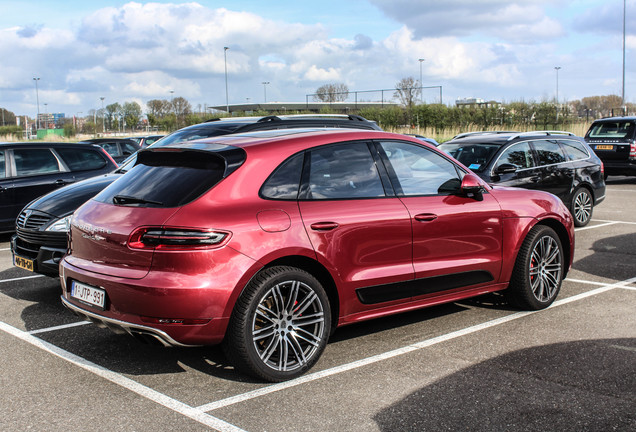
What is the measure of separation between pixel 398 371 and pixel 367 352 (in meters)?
0.47

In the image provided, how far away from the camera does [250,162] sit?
4.35 meters

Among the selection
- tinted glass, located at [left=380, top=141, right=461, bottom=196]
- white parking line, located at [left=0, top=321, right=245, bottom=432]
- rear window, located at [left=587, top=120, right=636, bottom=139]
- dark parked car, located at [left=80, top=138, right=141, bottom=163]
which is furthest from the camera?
dark parked car, located at [left=80, top=138, right=141, bottom=163]

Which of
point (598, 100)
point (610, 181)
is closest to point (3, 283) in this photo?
point (610, 181)

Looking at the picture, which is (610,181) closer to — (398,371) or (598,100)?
(398,371)

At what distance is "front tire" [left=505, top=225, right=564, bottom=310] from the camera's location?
5.76 meters

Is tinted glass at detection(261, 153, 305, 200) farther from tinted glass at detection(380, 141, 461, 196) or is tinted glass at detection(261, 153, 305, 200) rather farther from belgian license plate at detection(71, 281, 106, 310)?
belgian license plate at detection(71, 281, 106, 310)

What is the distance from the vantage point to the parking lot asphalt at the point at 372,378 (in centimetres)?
368

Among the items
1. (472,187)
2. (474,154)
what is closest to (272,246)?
(472,187)

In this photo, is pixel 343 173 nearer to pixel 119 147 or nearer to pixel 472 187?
pixel 472 187

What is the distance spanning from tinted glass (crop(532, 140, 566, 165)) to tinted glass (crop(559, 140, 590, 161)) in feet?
0.64

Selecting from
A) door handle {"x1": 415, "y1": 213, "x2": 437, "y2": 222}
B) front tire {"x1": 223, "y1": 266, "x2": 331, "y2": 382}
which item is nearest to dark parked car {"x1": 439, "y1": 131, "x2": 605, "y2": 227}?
door handle {"x1": 415, "y1": 213, "x2": 437, "y2": 222}

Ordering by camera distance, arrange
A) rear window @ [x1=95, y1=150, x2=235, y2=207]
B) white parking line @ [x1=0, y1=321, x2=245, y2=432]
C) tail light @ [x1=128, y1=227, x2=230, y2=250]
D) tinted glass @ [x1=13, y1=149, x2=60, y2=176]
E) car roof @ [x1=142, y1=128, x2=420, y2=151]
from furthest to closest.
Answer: tinted glass @ [x1=13, y1=149, x2=60, y2=176] → car roof @ [x1=142, y1=128, x2=420, y2=151] → rear window @ [x1=95, y1=150, x2=235, y2=207] → tail light @ [x1=128, y1=227, x2=230, y2=250] → white parking line @ [x1=0, y1=321, x2=245, y2=432]

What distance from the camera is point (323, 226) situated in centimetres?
442

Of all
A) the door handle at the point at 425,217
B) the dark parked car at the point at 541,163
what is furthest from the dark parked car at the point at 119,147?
the door handle at the point at 425,217
